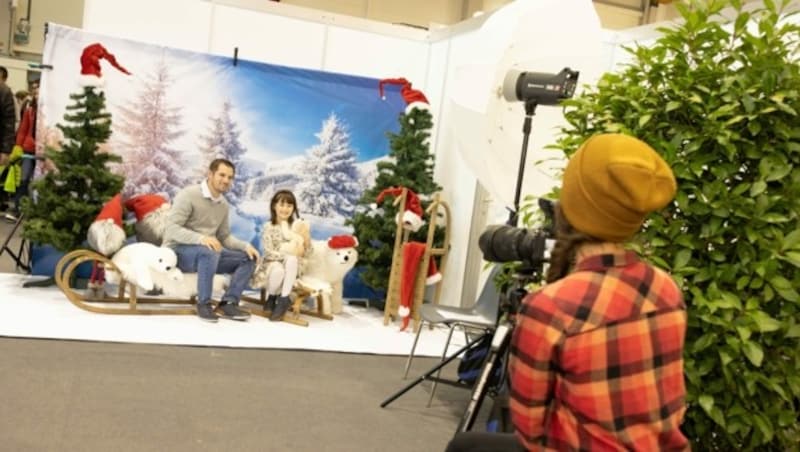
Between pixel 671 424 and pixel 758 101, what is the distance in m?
1.19

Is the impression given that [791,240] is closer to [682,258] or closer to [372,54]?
[682,258]

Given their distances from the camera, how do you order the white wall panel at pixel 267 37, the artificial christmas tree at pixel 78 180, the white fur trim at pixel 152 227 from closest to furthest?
the artificial christmas tree at pixel 78 180 < the white fur trim at pixel 152 227 < the white wall panel at pixel 267 37

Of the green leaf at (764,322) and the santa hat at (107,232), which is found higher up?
the green leaf at (764,322)

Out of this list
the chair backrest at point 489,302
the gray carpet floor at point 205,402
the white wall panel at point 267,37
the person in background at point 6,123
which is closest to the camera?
the gray carpet floor at point 205,402

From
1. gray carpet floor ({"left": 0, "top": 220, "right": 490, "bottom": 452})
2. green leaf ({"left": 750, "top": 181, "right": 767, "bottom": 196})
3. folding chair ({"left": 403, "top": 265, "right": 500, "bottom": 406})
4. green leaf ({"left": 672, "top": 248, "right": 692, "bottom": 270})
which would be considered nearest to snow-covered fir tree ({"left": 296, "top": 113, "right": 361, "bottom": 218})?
gray carpet floor ({"left": 0, "top": 220, "right": 490, "bottom": 452})

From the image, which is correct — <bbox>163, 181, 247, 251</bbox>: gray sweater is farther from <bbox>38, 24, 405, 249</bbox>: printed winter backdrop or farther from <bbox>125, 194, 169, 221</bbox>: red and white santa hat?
<bbox>38, 24, 405, 249</bbox>: printed winter backdrop

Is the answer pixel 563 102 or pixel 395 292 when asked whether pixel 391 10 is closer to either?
pixel 395 292

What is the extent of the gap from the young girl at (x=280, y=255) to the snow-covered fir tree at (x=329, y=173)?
0.66 meters

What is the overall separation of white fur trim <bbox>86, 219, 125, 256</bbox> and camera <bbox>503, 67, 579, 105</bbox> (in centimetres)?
271

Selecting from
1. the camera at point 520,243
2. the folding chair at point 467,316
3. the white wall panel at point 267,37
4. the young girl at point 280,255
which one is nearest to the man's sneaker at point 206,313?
the young girl at point 280,255

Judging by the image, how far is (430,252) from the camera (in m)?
5.06

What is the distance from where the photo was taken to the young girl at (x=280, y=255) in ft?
15.9

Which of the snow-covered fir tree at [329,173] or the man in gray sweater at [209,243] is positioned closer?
the man in gray sweater at [209,243]

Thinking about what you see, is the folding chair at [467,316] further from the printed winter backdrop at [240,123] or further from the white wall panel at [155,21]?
the white wall panel at [155,21]
